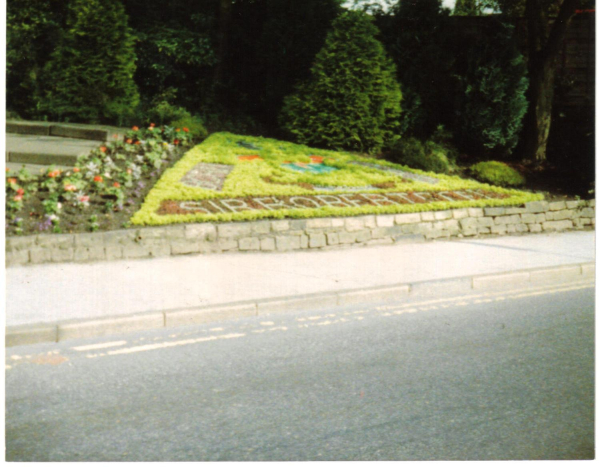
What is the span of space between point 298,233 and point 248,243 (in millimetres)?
772

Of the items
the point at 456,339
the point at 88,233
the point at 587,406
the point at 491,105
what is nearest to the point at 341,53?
→ the point at 491,105

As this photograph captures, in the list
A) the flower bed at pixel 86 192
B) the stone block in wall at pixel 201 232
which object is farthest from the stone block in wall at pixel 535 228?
the flower bed at pixel 86 192

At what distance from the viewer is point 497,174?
13.9 meters

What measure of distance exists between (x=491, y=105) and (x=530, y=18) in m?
2.17

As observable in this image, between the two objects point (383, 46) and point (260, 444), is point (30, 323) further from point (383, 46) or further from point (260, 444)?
point (383, 46)

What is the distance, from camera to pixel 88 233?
332 inches

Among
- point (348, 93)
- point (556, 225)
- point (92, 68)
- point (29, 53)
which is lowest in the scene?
point (556, 225)

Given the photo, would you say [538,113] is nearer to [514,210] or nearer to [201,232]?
[514,210]

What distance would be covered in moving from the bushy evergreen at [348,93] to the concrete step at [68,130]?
366 centimetres

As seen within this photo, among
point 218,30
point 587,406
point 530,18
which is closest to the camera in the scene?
point 587,406

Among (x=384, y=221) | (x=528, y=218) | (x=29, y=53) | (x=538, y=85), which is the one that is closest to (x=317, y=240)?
(x=384, y=221)

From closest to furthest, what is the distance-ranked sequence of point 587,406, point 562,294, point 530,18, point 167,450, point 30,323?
point 167,450
point 587,406
point 30,323
point 562,294
point 530,18

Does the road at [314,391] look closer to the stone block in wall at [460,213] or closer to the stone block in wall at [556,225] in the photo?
the stone block in wall at [460,213]

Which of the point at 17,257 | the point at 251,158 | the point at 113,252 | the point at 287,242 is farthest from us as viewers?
the point at 251,158
